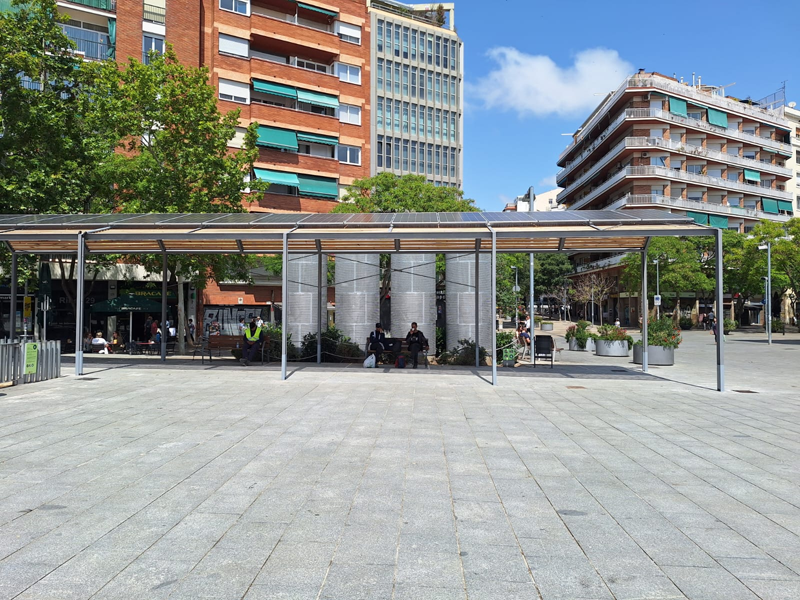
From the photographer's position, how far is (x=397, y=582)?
348cm

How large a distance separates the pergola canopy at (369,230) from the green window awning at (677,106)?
51.6m

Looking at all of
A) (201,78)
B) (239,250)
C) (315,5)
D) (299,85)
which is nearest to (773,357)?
(239,250)

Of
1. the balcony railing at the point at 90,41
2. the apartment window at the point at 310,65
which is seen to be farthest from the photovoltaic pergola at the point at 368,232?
the apartment window at the point at 310,65

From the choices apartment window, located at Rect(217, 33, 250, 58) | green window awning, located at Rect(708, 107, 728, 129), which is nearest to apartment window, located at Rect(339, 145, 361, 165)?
apartment window, located at Rect(217, 33, 250, 58)

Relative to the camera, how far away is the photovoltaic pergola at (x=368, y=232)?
13188 mm

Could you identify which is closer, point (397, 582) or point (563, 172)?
point (397, 582)

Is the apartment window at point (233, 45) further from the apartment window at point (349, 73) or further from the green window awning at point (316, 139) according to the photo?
the apartment window at point (349, 73)

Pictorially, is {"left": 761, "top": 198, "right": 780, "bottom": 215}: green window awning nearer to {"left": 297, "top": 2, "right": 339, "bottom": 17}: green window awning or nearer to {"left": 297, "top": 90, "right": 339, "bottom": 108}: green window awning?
{"left": 297, "top": 90, "right": 339, "bottom": 108}: green window awning

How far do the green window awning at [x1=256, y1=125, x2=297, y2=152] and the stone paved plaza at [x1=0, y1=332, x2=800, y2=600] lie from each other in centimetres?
3046

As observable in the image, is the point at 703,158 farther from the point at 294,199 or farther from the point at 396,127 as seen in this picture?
the point at 294,199

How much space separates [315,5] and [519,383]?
1478 inches

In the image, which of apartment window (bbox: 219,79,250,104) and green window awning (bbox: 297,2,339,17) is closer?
apartment window (bbox: 219,79,250,104)

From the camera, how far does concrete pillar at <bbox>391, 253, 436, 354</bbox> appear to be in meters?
19.9

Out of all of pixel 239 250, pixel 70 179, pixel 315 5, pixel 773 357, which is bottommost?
pixel 773 357
